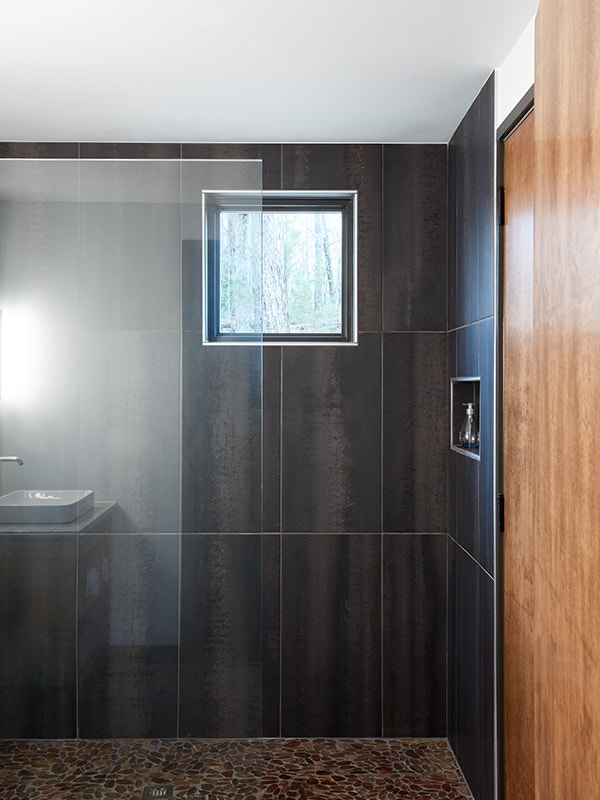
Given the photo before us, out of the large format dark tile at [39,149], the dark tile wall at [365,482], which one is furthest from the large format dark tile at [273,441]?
the large format dark tile at [39,149]

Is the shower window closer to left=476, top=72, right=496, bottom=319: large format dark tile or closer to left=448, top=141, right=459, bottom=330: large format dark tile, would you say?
left=448, top=141, right=459, bottom=330: large format dark tile

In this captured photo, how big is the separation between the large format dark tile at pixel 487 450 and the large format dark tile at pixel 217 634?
77cm

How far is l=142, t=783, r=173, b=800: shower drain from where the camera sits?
2166 millimetres

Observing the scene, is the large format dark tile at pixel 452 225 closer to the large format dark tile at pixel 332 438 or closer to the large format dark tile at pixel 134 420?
the large format dark tile at pixel 332 438

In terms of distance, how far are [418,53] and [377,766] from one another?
260cm

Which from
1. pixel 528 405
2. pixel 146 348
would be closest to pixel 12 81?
pixel 146 348

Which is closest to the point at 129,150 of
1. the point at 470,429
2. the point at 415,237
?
the point at 415,237

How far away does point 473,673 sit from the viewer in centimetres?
265

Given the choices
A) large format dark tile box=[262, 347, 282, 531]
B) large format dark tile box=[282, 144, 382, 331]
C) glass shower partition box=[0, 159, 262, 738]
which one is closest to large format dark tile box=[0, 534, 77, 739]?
glass shower partition box=[0, 159, 262, 738]

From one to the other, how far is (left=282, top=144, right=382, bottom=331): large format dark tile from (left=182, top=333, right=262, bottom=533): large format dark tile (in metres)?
1.00

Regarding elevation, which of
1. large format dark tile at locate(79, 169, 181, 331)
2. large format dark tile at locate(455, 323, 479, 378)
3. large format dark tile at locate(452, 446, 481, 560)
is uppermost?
large format dark tile at locate(79, 169, 181, 331)

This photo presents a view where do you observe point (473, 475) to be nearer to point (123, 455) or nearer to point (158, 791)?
point (123, 455)

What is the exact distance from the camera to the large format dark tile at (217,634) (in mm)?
2234

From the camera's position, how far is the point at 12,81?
2459mm
